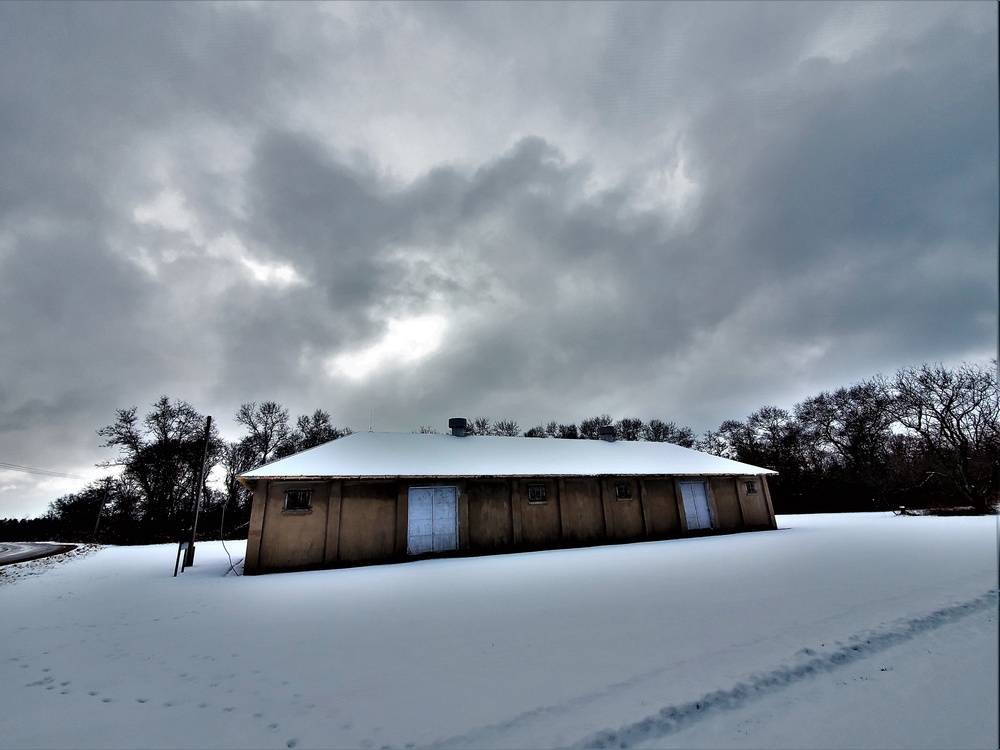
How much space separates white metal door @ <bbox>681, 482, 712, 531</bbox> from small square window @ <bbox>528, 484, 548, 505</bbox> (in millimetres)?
7831

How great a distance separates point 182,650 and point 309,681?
2760 millimetres

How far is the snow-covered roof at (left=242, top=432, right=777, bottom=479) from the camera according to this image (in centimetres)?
1467

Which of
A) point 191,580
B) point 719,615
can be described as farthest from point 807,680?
point 191,580

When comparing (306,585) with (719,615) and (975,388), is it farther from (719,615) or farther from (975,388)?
(975,388)

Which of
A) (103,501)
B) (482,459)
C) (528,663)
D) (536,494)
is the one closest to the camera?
(528,663)

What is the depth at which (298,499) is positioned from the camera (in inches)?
546

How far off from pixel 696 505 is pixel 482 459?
11.4 m

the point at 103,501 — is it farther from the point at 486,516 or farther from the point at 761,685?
the point at 761,685

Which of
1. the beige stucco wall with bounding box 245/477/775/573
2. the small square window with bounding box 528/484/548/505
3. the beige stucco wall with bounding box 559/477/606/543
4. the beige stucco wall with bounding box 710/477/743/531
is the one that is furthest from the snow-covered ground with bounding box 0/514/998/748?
the beige stucco wall with bounding box 710/477/743/531

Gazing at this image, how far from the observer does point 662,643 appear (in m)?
5.12

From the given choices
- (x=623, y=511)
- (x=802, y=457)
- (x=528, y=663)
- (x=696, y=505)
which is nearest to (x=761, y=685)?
(x=528, y=663)

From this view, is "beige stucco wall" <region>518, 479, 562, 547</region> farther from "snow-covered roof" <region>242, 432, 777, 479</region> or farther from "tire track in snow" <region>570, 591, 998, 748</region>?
"tire track in snow" <region>570, 591, 998, 748</region>

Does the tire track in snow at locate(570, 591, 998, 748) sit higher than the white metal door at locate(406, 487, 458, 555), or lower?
lower

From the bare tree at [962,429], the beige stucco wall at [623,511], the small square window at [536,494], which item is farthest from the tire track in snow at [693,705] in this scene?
the bare tree at [962,429]
